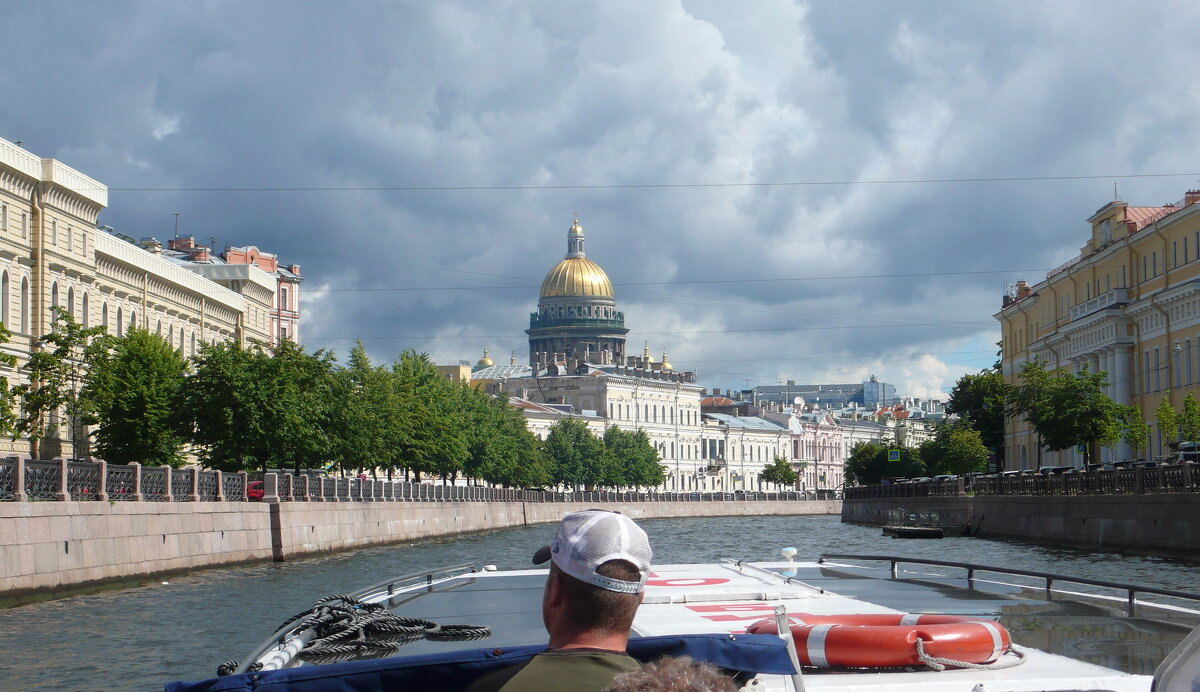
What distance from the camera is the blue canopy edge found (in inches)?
157

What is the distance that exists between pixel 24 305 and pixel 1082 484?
2889cm

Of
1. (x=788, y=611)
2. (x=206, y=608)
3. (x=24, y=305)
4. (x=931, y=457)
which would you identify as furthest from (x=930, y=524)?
(x=788, y=611)

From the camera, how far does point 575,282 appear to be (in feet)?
547

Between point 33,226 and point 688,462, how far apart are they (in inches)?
4384

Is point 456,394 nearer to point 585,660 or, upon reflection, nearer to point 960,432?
point 960,432

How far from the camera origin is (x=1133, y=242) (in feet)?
173

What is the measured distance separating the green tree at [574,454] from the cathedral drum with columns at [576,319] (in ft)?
165

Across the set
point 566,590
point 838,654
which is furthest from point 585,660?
point 838,654

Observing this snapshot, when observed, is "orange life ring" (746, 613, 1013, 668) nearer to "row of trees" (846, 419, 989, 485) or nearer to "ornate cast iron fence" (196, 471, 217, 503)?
"ornate cast iron fence" (196, 471, 217, 503)

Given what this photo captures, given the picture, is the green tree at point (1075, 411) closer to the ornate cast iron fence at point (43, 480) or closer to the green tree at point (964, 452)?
the green tree at point (964, 452)

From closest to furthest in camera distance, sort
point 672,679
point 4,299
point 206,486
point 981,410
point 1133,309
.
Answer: point 672,679 → point 206,486 → point 4,299 → point 1133,309 → point 981,410

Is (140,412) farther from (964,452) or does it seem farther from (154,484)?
(964,452)

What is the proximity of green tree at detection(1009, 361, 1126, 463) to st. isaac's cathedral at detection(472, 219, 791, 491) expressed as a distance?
3030 inches

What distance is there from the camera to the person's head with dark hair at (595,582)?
10.7 ft
